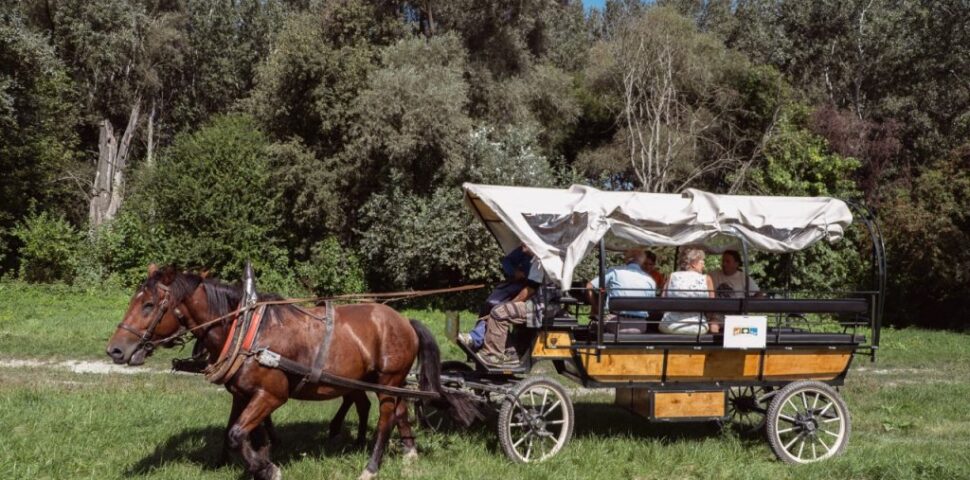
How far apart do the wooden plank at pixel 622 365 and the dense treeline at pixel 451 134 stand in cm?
1526

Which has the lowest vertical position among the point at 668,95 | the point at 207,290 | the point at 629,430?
the point at 629,430

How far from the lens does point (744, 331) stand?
24.1ft

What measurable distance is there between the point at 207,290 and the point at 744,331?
494cm

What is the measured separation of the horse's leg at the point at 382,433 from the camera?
653 centimetres

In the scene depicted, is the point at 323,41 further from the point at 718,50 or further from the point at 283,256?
the point at 718,50

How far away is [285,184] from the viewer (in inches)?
1008

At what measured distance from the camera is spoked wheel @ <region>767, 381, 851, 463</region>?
744 cm

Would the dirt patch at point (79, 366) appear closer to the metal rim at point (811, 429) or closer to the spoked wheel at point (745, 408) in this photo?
the spoked wheel at point (745, 408)

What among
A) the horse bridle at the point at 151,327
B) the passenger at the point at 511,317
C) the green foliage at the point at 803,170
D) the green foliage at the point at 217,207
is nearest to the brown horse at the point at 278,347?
the horse bridle at the point at 151,327

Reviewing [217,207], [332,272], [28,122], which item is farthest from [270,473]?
[28,122]

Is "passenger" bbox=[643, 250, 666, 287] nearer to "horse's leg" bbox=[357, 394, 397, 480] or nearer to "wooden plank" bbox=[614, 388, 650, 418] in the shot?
"wooden plank" bbox=[614, 388, 650, 418]

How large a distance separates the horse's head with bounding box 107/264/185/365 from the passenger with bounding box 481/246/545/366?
291 cm

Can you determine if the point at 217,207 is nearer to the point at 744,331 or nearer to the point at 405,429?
the point at 405,429

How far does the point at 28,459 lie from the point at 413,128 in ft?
55.7
